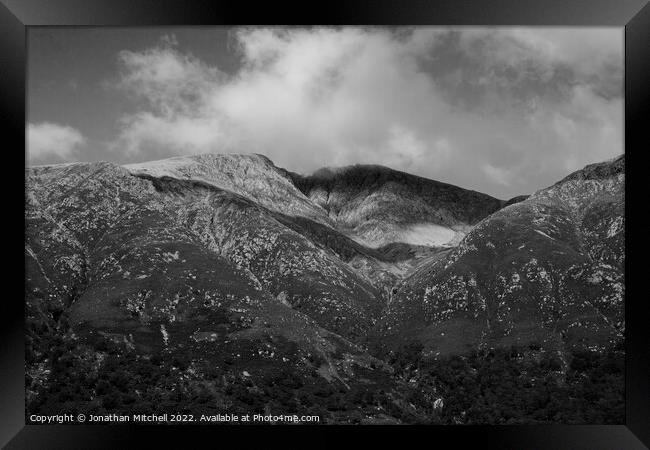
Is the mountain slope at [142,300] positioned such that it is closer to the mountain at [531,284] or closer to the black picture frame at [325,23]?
the mountain at [531,284]

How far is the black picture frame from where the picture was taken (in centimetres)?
875

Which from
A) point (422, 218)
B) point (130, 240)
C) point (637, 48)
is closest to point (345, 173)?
point (422, 218)

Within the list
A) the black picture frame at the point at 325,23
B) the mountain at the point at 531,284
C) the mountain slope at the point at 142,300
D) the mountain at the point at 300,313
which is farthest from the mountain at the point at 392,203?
the black picture frame at the point at 325,23

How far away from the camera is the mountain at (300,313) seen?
92.4 ft

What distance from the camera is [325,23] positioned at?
29.3ft

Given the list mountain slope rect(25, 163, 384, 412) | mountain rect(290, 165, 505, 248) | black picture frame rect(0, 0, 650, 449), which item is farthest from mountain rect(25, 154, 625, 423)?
mountain rect(290, 165, 505, 248)

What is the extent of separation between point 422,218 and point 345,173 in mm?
32809

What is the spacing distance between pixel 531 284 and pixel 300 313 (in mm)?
21408

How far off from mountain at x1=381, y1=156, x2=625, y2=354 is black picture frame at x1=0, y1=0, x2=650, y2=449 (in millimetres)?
35376

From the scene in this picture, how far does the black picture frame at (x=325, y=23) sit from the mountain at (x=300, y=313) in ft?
9.37

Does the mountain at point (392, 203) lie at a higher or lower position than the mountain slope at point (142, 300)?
higher

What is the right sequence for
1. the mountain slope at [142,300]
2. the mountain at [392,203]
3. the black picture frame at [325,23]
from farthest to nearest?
the mountain at [392,203]
the mountain slope at [142,300]
the black picture frame at [325,23]

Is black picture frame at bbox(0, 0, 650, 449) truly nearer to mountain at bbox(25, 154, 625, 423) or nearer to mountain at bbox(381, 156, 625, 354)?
mountain at bbox(25, 154, 625, 423)

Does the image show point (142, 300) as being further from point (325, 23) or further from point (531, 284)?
point (531, 284)
